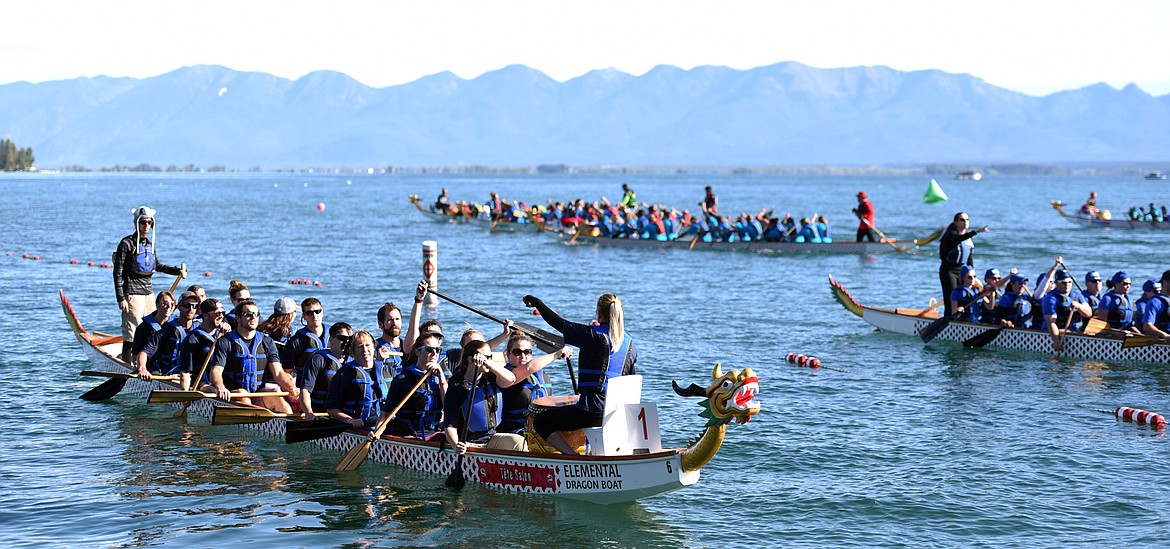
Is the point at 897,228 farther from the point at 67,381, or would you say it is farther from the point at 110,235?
the point at 67,381

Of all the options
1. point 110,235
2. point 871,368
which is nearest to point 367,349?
point 871,368

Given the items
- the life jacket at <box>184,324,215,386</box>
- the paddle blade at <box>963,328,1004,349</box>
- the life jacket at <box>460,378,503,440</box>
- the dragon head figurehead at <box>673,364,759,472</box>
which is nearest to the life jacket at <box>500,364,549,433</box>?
the life jacket at <box>460,378,503,440</box>

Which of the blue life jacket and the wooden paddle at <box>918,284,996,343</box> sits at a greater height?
the blue life jacket

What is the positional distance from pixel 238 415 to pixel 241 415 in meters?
0.04

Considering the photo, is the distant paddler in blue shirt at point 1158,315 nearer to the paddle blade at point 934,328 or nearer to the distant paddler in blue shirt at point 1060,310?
the distant paddler in blue shirt at point 1060,310

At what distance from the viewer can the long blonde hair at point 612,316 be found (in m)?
11.3

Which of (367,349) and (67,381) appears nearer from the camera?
(367,349)

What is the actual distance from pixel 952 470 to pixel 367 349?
7398 millimetres

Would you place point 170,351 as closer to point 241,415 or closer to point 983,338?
point 241,415

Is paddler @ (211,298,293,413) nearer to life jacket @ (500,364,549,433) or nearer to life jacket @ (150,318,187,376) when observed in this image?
life jacket @ (150,318,187,376)

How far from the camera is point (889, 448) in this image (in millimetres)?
15984

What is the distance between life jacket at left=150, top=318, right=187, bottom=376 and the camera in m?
17.2

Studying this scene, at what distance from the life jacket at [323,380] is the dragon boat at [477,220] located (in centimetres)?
4100

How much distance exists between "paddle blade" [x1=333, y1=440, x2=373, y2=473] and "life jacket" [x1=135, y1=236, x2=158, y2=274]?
6.96m
